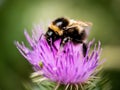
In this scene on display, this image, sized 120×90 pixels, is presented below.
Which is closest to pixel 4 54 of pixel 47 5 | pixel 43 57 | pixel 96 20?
pixel 47 5

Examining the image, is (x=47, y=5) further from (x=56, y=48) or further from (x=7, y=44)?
(x=56, y=48)

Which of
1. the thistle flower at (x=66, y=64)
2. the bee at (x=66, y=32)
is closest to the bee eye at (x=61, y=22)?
the bee at (x=66, y=32)

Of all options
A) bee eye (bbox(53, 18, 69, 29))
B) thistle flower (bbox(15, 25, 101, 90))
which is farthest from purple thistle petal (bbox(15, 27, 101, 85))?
bee eye (bbox(53, 18, 69, 29))

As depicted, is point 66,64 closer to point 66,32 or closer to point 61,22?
point 66,32

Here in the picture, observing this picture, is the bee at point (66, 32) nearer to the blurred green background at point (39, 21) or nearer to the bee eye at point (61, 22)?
the bee eye at point (61, 22)

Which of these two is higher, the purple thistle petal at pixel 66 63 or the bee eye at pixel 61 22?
the bee eye at pixel 61 22

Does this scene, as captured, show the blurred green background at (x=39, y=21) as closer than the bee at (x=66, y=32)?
No
